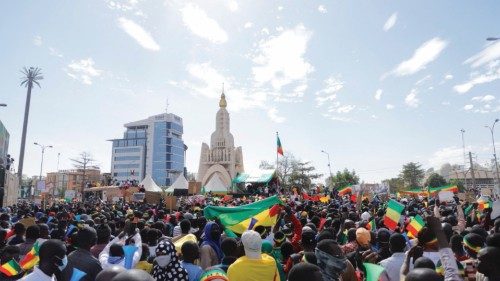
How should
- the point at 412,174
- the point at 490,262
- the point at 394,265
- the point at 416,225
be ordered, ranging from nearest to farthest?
the point at 490,262 → the point at 394,265 → the point at 416,225 → the point at 412,174

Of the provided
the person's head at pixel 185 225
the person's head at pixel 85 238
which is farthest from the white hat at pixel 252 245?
the person's head at pixel 185 225

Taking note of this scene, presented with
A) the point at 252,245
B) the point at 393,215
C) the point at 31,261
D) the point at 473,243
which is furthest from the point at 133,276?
the point at 393,215

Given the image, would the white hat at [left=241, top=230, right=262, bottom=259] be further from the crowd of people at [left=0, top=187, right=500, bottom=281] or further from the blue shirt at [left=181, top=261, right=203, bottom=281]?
the blue shirt at [left=181, top=261, right=203, bottom=281]

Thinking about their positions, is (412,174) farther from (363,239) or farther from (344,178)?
(363,239)

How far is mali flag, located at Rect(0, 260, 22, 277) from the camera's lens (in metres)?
4.47

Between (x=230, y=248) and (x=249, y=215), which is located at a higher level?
(x=249, y=215)

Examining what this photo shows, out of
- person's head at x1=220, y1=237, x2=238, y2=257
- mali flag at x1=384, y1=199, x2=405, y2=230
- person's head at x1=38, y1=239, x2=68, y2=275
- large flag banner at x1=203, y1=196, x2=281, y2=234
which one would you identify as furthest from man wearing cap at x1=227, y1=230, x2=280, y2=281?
mali flag at x1=384, y1=199, x2=405, y2=230

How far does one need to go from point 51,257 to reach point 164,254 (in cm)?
108

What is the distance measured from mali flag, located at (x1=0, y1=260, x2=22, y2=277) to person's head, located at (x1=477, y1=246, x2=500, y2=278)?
4.93 m

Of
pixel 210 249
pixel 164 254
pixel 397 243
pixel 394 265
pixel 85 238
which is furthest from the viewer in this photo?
pixel 210 249

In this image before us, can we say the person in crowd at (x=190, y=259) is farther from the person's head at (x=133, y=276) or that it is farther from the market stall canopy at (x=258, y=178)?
the market stall canopy at (x=258, y=178)

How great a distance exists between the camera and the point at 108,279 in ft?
7.80

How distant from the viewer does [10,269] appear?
4.51 m

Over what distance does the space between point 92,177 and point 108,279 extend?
129m
